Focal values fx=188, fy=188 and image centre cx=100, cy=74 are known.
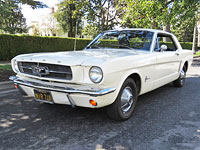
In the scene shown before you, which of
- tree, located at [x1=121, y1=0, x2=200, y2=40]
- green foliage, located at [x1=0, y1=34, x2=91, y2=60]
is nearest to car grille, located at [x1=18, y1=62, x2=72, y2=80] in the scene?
green foliage, located at [x1=0, y1=34, x2=91, y2=60]

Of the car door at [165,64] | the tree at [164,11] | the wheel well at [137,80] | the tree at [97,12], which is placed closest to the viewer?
the wheel well at [137,80]

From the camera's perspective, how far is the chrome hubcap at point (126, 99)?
10.1 feet

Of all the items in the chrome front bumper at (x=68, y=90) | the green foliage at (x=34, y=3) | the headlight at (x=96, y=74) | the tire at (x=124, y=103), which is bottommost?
the tire at (x=124, y=103)

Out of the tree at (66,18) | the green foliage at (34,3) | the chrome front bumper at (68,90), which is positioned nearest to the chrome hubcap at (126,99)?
the chrome front bumper at (68,90)

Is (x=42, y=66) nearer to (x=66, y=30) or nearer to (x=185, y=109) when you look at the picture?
(x=185, y=109)

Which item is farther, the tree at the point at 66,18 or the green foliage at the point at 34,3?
the tree at the point at 66,18

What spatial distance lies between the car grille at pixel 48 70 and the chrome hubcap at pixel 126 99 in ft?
3.14

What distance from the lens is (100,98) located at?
2502 millimetres

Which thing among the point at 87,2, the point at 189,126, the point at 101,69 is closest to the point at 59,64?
the point at 101,69

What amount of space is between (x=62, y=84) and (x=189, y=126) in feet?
6.82

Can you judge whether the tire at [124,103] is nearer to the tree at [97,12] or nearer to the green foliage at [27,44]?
the green foliage at [27,44]

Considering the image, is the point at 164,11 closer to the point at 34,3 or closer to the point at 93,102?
the point at 34,3

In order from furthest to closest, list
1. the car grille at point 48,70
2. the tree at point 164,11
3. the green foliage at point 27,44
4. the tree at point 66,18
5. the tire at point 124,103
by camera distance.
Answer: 1. the tree at point 66,18
2. the tree at point 164,11
3. the green foliage at point 27,44
4. the tire at point 124,103
5. the car grille at point 48,70

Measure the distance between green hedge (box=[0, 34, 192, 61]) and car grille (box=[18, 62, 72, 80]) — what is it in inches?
315
